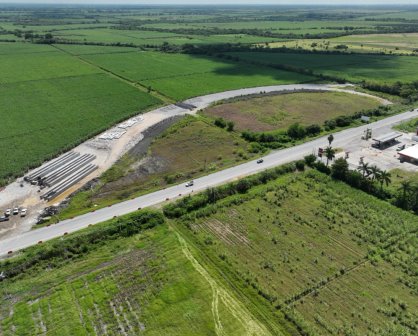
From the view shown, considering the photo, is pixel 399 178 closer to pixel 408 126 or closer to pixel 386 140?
pixel 386 140

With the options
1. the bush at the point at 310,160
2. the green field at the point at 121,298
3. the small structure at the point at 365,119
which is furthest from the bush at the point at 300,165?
the small structure at the point at 365,119

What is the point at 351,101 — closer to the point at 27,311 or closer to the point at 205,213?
the point at 205,213

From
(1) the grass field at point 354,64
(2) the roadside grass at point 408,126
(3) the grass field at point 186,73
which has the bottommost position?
(2) the roadside grass at point 408,126

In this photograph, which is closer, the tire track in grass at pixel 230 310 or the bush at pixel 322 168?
the tire track in grass at pixel 230 310

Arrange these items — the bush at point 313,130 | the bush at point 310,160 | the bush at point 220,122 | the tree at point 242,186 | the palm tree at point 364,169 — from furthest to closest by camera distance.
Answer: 1. the bush at point 220,122
2. the bush at point 313,130
3. the bush at point 310,160
4. the palm tree at point 364,169
5. the tree at point 242,186

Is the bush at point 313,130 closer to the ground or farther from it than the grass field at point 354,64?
closer to the ground

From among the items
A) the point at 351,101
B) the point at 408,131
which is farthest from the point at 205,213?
the point at 351,101

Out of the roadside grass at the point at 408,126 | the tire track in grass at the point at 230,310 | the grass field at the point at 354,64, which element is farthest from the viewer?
the grass field at the point at 354,64

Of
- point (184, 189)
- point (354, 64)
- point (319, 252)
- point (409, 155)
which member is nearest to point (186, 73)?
point (354, 64)

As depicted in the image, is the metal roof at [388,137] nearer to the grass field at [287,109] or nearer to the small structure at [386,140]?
the small structure at [386,140]
